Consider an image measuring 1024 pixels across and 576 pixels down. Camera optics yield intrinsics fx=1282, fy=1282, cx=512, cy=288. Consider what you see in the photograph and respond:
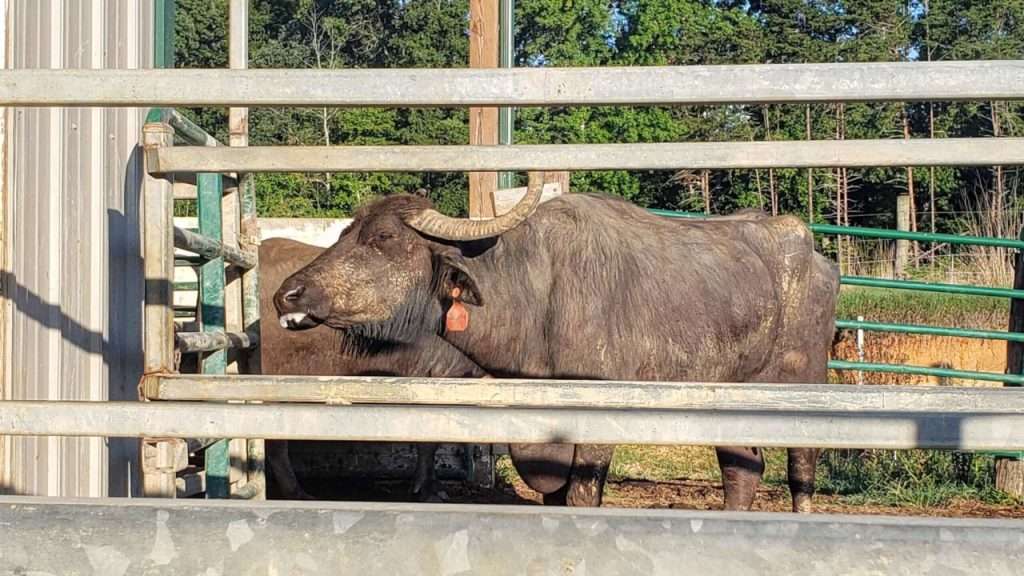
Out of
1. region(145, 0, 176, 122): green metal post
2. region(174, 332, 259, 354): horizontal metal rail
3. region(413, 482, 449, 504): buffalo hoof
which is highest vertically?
region(145, 0, 176, 122): green metal post

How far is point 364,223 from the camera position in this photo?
7.06 m

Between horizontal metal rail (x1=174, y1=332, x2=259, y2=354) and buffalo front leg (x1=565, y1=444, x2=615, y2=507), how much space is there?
172cm

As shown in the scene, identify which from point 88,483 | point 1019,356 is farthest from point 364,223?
point 1019,356

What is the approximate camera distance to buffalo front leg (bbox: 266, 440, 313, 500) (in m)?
8.49

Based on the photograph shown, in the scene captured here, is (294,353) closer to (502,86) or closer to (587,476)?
(587,476)

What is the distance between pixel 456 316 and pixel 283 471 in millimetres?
2416

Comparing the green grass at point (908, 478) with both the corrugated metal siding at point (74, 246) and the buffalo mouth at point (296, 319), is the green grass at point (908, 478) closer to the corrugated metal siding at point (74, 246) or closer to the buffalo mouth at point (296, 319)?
the buffalo mouth at point (296, 319)

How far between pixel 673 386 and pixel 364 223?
448 centimetres

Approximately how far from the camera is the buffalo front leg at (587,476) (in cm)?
644

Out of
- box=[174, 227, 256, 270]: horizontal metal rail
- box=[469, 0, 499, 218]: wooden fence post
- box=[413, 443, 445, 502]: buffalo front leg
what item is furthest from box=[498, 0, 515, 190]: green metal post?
box=[174, 227, 256, 270]: horizontal metal rail

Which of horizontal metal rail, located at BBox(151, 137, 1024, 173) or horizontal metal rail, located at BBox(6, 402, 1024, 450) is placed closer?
horizontal metal rail, located at BBox(6, 402, 1024, 450)

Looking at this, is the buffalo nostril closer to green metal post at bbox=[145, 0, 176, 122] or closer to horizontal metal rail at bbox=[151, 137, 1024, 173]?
green metal post at bbox=[145, 0, 176, 122]

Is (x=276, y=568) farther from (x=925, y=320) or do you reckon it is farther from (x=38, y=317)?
(x=925, y=320)

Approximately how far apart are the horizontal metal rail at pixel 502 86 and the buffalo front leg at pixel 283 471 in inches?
246
